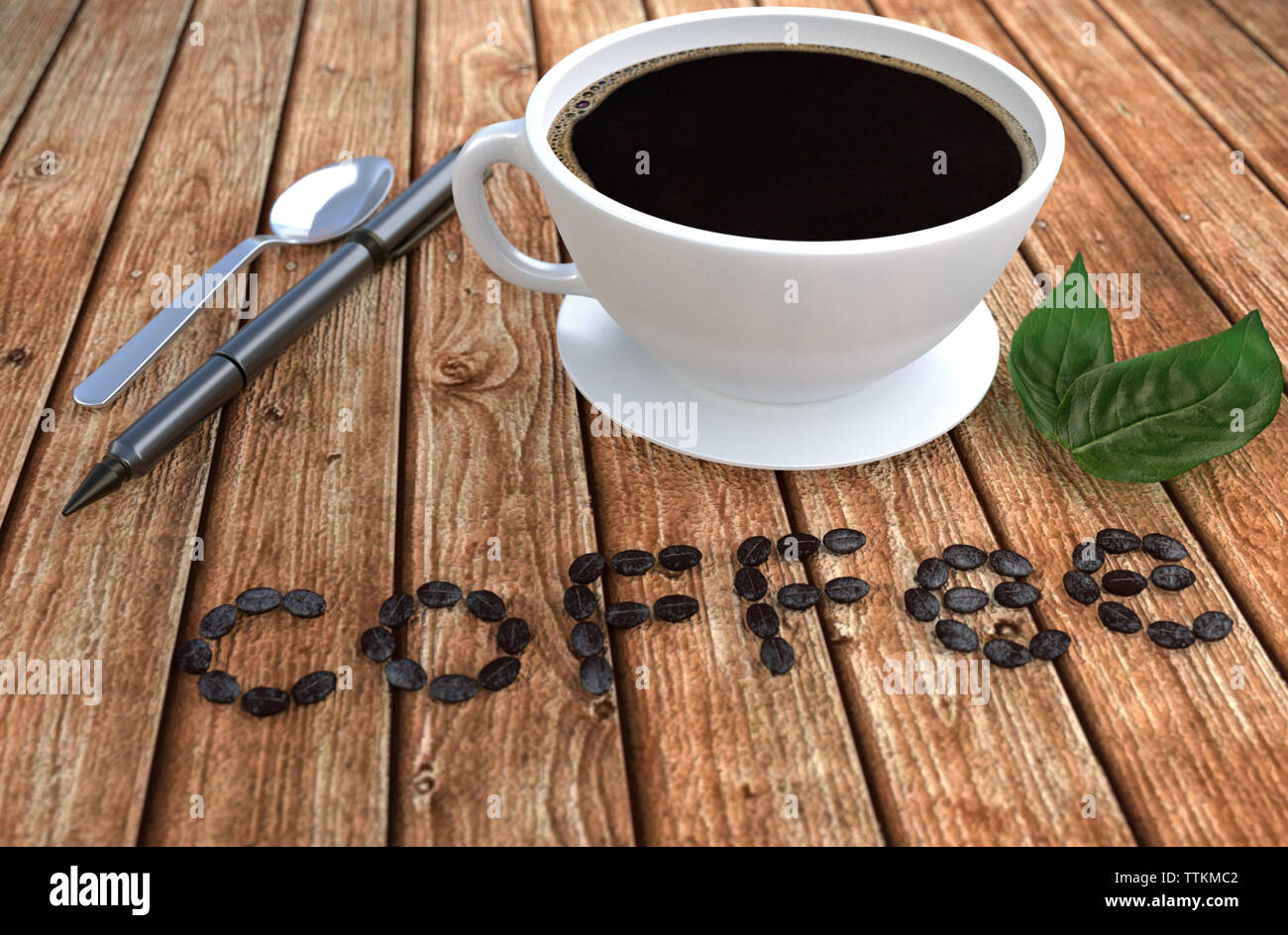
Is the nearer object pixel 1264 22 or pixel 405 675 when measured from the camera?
pixel 405 675

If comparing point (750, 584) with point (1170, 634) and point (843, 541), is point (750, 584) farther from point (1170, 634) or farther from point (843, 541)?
point (1170, 634)

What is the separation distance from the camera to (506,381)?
85 centimetres

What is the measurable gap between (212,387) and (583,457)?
26cm

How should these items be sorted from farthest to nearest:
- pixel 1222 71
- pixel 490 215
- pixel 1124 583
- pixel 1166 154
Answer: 1. pixel 1222 71
2. pixel 1166 154
3. pixel 490 215
4. pixel 1124 583

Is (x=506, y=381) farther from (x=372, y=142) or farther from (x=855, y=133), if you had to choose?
(x=372, y=142)

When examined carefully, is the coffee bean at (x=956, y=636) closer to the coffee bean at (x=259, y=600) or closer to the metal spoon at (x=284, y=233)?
the coffee bean at (x=259, y=600)

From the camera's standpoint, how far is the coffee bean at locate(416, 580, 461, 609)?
676 mm

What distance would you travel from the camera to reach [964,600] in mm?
680

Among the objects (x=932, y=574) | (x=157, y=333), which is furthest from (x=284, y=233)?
(x=932, y=574)

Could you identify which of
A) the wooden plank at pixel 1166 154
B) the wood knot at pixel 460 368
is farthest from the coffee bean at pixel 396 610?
the wooden plank at pixel 1166 154

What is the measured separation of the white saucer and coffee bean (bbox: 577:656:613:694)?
171 millimetres

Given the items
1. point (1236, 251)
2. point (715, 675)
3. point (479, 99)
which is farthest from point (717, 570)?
point (479, 99)

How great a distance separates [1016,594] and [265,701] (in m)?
0.44

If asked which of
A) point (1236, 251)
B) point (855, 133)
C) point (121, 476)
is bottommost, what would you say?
point (1236, 251)
